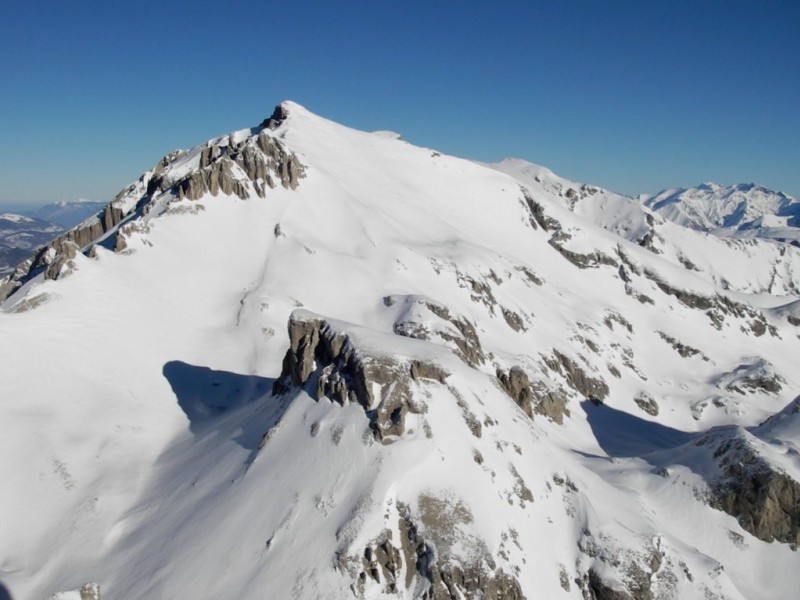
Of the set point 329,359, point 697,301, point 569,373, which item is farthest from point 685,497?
point 697,301

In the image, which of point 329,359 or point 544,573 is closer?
point 544,573

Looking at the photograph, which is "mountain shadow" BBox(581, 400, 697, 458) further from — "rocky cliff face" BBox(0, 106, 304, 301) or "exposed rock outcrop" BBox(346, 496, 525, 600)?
"rocky cliff face" BBox(0, 106, 304, 301)

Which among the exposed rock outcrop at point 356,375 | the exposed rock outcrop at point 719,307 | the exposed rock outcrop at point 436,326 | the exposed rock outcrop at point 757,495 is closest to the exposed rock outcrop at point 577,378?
the exposed rock outcrop at point 436,326

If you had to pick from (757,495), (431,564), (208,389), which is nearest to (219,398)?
(208,389)

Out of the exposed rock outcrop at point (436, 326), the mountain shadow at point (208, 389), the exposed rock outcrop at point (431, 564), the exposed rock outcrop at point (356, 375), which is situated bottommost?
the mountain shadow at point (208, 389)

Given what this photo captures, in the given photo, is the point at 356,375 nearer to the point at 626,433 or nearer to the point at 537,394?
the point at 537,394

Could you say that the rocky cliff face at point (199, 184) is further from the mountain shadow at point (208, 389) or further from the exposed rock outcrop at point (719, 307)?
the exposed rock outcrop at point (719, 307)

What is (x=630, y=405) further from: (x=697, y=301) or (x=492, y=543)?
(x=492, y=543)
